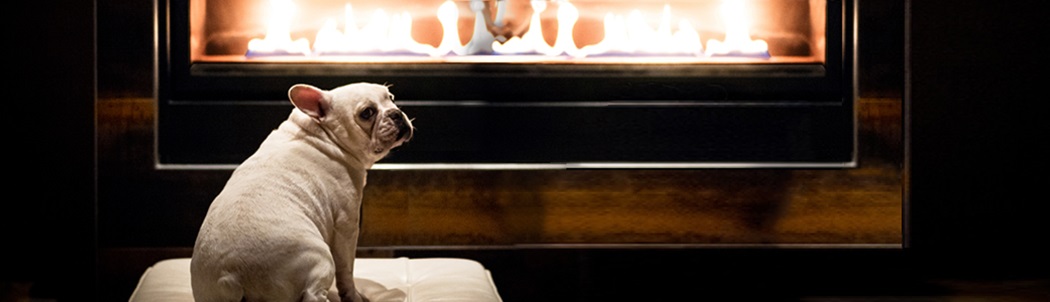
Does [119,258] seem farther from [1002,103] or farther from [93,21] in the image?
[1002,103]

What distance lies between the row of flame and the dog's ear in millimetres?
1096

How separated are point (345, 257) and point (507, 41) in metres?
1.36

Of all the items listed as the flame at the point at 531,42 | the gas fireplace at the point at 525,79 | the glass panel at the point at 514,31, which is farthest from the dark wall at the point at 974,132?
the flame at the point at 531,42

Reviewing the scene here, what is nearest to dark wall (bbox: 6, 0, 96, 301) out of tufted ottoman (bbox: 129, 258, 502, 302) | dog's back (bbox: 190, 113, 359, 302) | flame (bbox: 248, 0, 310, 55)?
flame (bbox: 248, 0, 310, 55)

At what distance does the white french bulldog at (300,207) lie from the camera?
88.3 inches

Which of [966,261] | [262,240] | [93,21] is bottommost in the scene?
[966,261]

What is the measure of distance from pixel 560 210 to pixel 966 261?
1310mm

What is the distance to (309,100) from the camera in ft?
8.26

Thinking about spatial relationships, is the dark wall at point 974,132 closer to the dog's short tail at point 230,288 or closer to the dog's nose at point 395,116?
the dog's nose at point 395,116

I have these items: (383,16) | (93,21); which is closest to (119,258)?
(93,21)

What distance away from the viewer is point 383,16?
3.74 metres

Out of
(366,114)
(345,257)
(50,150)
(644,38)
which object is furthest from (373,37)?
(345,257)

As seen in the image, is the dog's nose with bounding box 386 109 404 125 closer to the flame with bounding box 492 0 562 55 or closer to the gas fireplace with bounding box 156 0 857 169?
the gas fireplace with bounding box 156 0 857 169

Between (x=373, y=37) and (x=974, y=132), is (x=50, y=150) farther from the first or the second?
(x=974, y=132)
